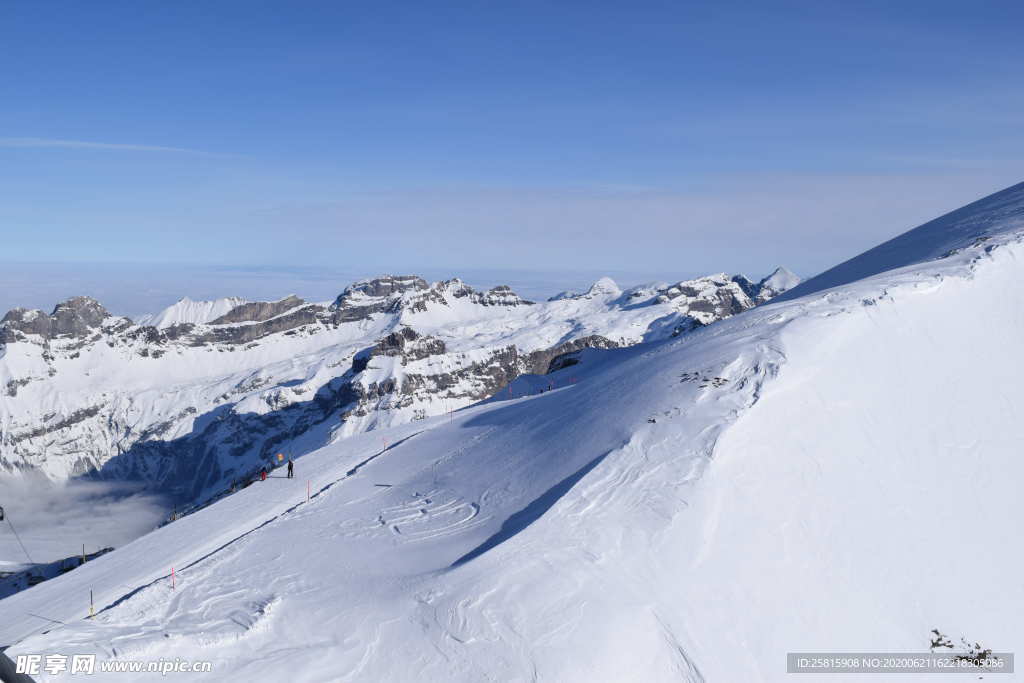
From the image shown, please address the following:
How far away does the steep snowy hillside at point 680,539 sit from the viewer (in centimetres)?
1556

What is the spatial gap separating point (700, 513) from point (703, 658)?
4448 mm

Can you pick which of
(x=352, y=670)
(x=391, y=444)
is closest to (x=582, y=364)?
(x=391, y=444)

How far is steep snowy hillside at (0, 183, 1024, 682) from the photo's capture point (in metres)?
15.6

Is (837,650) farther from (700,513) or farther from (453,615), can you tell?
(453,615)

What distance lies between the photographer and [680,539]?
17797mm
